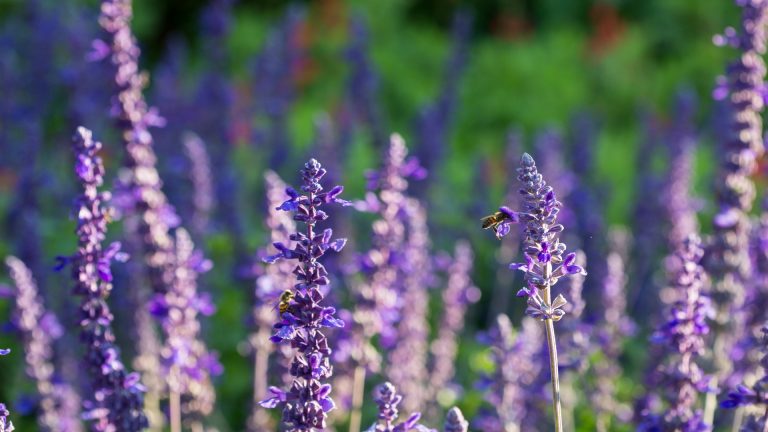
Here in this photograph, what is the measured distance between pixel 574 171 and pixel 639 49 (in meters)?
7.14

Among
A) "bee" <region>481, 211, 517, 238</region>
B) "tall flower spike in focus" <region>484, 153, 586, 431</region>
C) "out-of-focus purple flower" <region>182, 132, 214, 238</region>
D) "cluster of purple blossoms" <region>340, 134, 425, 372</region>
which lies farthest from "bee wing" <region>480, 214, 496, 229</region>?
"out-of-focus purple flower" <region>182, 132, 214, 238</region>

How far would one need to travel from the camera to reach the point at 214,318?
6.07 metres

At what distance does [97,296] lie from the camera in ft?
9.98

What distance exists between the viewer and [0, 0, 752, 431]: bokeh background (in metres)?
6.32

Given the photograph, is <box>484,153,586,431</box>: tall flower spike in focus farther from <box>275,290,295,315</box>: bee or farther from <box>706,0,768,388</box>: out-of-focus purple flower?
<box>706,0,768,388</box>: out-of-focus purple flower

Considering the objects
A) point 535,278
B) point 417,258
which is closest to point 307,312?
point 535,278

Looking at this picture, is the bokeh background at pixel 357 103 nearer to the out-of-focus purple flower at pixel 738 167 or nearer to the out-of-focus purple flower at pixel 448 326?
the out-of-focus purple flower at pixel 448 326

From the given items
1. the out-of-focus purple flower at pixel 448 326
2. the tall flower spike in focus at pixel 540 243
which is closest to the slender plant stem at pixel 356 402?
the out-of-focus purple flower at pixel 448 326

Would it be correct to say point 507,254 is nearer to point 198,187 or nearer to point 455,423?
point 198,187

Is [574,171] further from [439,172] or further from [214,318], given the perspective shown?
[214,318]

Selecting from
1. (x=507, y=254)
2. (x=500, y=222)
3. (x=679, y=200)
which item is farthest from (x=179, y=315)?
(x=679, y=200)

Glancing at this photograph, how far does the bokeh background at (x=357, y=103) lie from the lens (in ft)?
20.7

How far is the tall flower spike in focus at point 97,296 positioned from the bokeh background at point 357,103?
799mm

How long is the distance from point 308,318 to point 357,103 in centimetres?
521
